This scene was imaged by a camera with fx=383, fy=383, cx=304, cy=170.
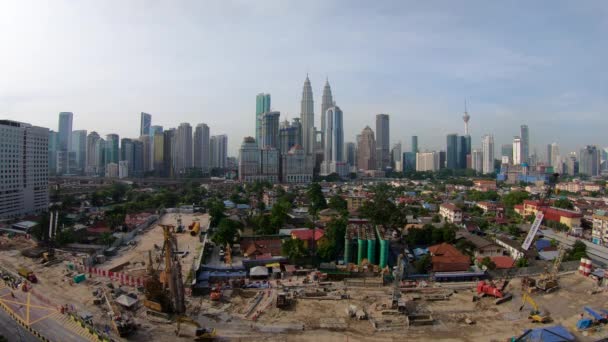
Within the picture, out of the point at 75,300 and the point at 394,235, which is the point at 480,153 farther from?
the point at 75,300

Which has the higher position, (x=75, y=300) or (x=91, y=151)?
(x=91, y=151)

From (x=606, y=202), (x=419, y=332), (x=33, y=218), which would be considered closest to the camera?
(x=419, y=332)

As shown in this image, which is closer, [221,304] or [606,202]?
[221,304]

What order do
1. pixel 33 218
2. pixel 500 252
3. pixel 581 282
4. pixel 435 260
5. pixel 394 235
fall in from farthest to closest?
pixel 33 218 → pixel 394 235 → pixel 500 252 → pixel 435 260 → pixel 581 282

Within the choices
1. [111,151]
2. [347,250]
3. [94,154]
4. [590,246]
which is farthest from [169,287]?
[94,154]

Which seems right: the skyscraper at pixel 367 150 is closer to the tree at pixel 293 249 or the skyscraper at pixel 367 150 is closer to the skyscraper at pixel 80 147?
the skyscraper at pixel 80 147

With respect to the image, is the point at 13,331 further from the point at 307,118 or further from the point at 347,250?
the point at 307,118

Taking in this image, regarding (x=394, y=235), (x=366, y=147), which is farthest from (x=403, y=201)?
(x=366, y=147)
